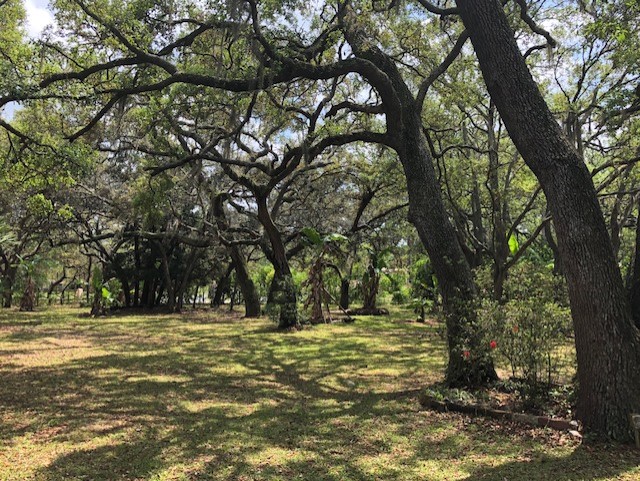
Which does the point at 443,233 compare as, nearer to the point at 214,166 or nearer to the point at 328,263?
the point at 328,263

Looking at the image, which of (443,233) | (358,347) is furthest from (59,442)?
(358,347)

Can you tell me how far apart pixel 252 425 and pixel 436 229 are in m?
3.38

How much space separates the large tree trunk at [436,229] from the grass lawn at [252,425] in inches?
33.0

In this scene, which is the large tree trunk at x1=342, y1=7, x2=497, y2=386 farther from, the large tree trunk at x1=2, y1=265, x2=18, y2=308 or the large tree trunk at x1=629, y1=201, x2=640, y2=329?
the large tree trunk at x1=2, y1=265, x2=18, y2=308

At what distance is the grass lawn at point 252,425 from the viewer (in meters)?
3.81

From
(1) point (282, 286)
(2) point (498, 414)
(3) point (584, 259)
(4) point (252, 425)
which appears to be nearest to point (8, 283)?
(1) point (282, 286)

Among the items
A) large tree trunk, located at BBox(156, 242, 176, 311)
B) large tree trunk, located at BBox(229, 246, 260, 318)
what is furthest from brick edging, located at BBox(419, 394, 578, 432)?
large tree trunk, located at BBox(156, 242, 176, 311)

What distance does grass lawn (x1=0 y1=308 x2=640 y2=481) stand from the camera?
3812 millimetres

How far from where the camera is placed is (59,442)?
441cm

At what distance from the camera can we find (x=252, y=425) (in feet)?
16.7

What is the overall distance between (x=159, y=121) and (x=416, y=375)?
7.59 metres

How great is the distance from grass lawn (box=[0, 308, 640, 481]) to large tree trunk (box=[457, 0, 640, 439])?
443 millimetres

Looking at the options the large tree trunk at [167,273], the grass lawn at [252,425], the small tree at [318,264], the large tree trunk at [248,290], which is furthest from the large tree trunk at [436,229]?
the large tree trunk at [167,273]

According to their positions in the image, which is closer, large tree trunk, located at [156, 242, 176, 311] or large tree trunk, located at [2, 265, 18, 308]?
large tree trunk, located at [156, 242, 176, 311]
